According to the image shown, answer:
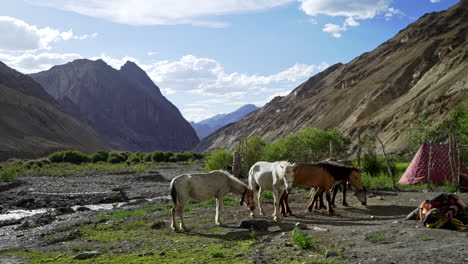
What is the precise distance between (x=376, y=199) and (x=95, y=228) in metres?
11.1

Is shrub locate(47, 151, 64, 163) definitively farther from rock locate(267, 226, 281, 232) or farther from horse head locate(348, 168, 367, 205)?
rock locate(267, 226, 281, 232)

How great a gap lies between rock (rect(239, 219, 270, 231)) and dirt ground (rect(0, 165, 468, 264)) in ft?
0.16

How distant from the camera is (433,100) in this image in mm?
67500

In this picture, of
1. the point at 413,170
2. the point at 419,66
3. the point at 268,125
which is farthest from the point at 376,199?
the point at 268,125

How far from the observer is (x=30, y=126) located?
104 m

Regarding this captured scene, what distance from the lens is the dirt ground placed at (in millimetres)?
8266

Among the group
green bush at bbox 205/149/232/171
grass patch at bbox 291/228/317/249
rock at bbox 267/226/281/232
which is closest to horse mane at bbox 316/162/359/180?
rock at bbox 267/226/281/232

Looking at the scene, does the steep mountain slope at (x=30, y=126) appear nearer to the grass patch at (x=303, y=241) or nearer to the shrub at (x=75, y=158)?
the shrub at (x=75, y=158)

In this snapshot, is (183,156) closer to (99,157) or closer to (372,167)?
(99,157)

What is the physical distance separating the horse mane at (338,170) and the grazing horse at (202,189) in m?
3.42

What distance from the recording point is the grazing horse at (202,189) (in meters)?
12.5

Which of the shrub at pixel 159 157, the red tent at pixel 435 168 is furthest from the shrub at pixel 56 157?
the red tent at pixel 435 168

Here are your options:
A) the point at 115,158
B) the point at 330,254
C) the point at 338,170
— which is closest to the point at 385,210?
the point at 338,170

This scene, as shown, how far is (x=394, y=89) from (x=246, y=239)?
90601 millimetres
